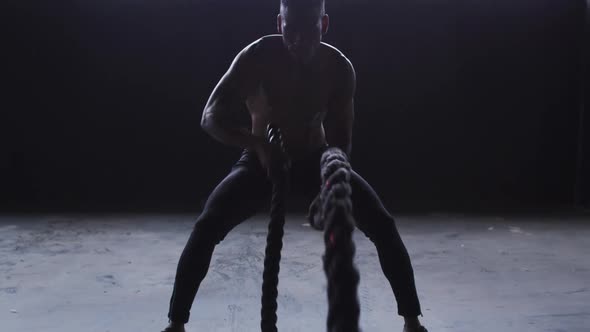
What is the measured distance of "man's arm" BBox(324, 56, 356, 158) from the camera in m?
1.60

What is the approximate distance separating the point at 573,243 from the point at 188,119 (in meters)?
3.04

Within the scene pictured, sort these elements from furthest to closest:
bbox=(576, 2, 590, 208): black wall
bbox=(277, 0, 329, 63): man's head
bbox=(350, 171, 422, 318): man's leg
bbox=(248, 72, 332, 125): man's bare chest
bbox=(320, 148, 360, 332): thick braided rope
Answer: bbox=(576, 2, 590, 208): black wall
bbox=(248, 72, 332, 125): man's bare chest
bbox=(350, 171, 422, 318): man's leg
bbox=(277, 0, 329, 63): man's head
bbox=(320, 148, 360, 332): thick braided rope

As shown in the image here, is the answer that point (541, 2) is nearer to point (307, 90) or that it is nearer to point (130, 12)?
point (130, 12)

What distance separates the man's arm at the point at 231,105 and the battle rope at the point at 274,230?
0.23 m

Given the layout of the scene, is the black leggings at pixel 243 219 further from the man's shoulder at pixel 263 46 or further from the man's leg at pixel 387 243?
the man's shoulder at pixel 263 46

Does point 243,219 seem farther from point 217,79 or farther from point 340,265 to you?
point 217,79

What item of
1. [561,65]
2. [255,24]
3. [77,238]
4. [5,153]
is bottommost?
[77,238]

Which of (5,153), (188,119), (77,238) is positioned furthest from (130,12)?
(77,238)

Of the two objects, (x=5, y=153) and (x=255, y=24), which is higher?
(x=255, y=24)

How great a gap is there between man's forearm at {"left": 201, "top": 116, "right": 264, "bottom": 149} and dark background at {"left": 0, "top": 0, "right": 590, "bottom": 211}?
10.3ft

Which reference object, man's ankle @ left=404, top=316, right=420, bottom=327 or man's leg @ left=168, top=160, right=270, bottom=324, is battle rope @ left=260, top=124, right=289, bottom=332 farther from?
man's ankle @ left=404, top=316, right=420, bottom=327

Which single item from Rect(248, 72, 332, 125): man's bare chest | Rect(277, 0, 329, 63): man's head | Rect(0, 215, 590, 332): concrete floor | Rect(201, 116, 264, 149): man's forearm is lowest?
Rect(0, 215, 590, 332): concrete floor

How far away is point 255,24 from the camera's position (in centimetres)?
454

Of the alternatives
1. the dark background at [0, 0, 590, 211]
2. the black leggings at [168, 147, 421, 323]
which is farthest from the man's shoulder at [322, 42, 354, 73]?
the dark background at [0, 0, 590, 211]
